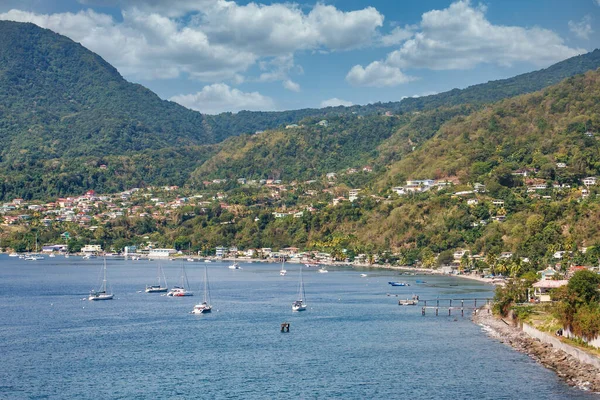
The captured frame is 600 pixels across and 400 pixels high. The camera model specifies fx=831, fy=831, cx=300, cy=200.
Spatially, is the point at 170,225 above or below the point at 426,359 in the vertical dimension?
above

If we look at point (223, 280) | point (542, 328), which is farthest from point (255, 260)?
point (542, 328)

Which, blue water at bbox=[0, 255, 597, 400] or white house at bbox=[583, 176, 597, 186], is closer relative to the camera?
blue water at bbox=[0, 255, 597, 400]

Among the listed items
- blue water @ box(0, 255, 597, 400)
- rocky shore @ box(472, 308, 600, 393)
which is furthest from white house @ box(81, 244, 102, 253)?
rocky shore @ box(472, 308, 600, 393)

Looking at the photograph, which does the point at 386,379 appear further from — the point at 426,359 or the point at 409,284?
the point at 409,284

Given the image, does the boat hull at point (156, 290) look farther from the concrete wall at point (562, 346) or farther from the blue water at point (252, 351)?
the concrete wall at point (562, 346)

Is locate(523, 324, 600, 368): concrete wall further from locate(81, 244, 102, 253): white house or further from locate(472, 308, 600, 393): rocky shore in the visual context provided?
locate(81, 244, 102, 253): white house

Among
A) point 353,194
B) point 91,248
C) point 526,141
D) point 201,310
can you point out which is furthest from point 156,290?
point 526,141
